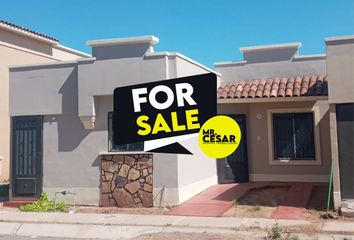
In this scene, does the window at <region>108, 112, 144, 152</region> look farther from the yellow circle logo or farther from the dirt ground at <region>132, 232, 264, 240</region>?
the dirt ground at <region>132, 232, 264, 240</region>

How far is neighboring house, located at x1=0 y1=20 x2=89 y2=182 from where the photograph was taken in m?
17.3

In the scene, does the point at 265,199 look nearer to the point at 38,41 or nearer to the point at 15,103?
the point at 15,103

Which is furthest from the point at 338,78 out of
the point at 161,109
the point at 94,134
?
the point at 94,134

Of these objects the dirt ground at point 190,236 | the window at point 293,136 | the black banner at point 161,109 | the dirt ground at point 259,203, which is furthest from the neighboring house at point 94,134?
the window at point 293,136

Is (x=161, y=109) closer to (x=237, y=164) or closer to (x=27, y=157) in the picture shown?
(x=27, y=157)

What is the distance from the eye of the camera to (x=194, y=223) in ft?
29.8

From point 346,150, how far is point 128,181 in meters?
5.35

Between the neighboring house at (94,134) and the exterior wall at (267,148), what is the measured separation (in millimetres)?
2682

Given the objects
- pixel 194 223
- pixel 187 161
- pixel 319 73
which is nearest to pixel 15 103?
pixel 187 161

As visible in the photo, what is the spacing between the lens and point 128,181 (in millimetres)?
11250

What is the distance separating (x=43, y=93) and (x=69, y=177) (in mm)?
2484

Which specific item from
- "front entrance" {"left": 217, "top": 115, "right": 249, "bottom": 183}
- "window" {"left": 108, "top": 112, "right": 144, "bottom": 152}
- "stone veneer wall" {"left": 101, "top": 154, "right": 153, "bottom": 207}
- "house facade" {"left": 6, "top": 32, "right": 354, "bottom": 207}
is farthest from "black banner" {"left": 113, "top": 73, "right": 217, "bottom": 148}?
"front entrance" {"left": 217, "top": 115, "right": 249, "bottom": 183}

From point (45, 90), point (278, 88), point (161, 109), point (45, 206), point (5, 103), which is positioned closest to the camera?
point (161, 109)

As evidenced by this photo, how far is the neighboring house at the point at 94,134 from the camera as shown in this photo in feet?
36.5
